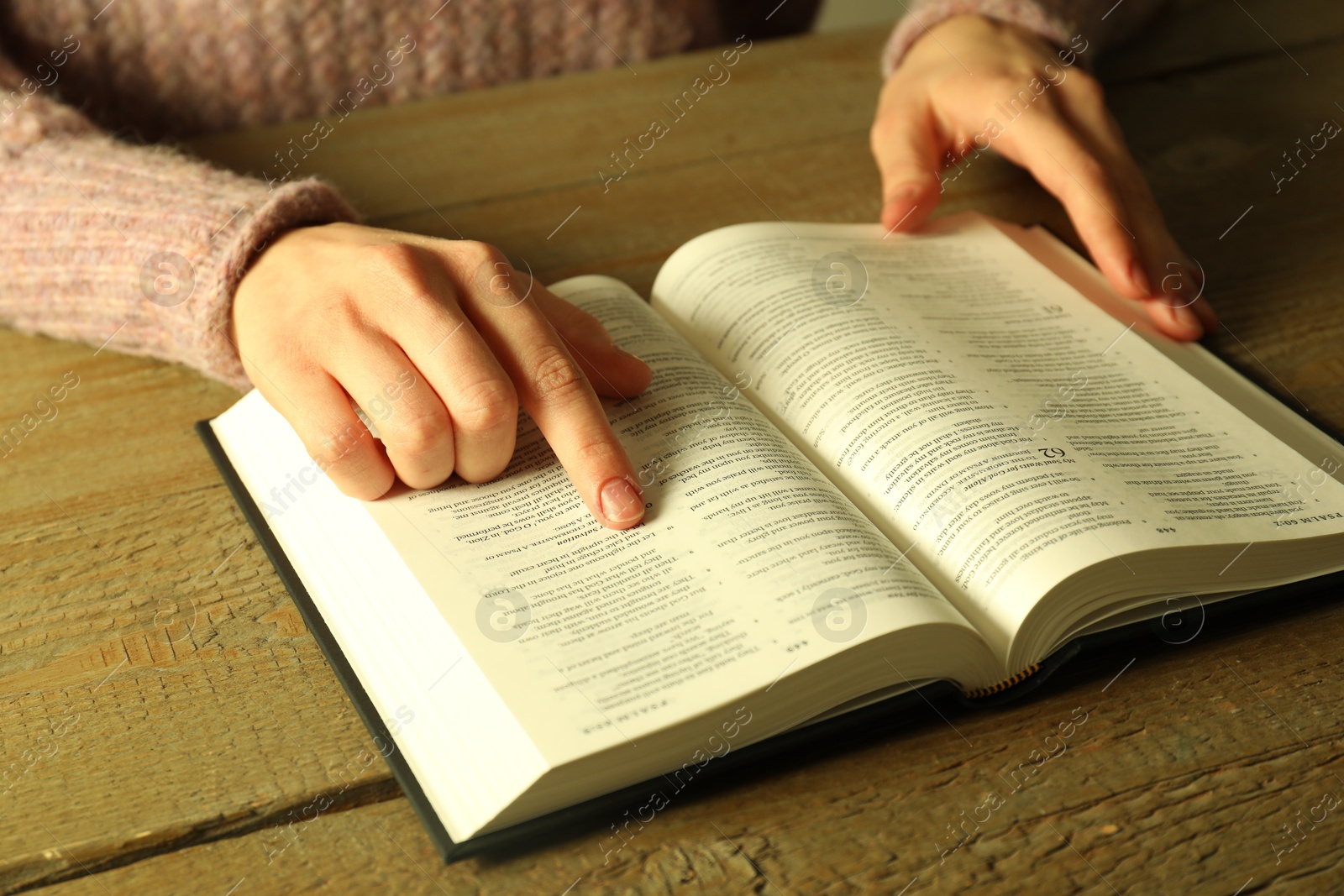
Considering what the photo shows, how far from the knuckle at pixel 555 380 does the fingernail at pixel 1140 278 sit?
421 mm

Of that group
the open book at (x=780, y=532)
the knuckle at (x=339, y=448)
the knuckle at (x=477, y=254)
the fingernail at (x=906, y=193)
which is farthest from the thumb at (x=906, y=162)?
the knuckle at (x=339, y=448)

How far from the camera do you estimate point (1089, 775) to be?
0.47 m

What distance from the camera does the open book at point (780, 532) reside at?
0.44 m

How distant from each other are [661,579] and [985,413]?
0.71ft

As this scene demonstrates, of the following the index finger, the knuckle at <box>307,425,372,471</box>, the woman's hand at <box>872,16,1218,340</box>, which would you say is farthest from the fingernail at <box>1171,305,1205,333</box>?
the knuckle at <box>307,425,372,471</box>

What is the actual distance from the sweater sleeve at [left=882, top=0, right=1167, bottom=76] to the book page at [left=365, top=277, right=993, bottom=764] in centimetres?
53

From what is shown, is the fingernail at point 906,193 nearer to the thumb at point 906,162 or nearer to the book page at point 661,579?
the thumb at point 906,162

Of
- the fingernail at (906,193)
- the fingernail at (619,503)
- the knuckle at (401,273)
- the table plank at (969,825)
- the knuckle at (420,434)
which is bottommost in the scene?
the table plank at (969,825)

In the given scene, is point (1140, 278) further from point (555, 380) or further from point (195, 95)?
point (195, 95)

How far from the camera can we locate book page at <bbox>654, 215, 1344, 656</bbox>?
512 millimetres

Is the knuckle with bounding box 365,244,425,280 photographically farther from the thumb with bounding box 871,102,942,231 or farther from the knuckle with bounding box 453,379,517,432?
the thumb with bounding box 871,102,942,231

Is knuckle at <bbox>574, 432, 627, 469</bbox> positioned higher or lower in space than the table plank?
A: higher

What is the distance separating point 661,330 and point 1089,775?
36cm

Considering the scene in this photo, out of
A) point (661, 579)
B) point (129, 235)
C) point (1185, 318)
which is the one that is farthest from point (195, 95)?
point (1185, 318)
